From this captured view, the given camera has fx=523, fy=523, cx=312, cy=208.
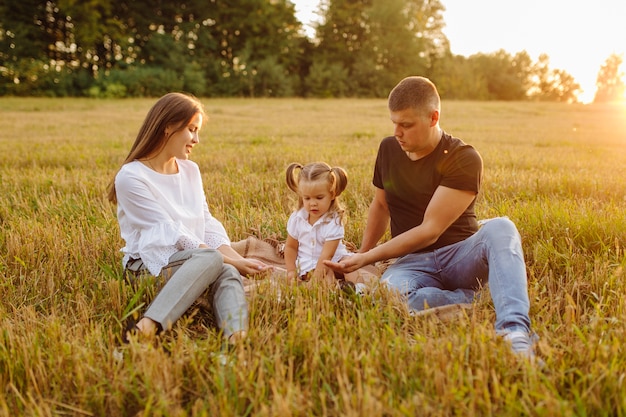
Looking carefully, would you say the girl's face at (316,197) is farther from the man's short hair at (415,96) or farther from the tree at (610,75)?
the tree at (610,75)

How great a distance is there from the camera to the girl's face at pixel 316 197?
4.29 m

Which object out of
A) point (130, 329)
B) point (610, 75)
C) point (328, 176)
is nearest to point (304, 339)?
point (130, 329)

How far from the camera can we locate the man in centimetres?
345

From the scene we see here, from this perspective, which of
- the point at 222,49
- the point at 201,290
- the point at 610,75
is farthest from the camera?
the point at 610,75

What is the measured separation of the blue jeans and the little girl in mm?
526

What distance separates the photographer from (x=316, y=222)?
439 cm

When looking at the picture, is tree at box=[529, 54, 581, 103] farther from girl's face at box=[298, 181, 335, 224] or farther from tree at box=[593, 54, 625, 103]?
girl's face at box=[298, 181, 335, 224]

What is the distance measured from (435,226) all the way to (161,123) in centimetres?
213

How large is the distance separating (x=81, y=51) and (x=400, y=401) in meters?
43.3

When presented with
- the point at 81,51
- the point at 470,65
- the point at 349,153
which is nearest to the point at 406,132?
the point at 349,153

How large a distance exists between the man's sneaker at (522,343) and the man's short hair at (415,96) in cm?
162

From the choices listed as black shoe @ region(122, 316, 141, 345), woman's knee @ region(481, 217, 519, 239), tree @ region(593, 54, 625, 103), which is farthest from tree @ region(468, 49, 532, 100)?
black shoe @ region(122, 316, 141, 345)

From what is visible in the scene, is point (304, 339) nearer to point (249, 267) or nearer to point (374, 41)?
point (249, 267)

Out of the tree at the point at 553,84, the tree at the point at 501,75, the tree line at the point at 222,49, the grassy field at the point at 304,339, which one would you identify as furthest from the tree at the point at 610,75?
the grassy field at the point at 304,339
